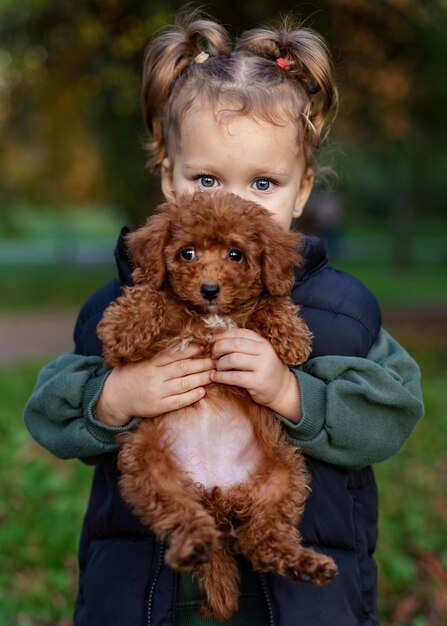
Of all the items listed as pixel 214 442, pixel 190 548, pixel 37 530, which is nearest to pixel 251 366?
pixel 214 442

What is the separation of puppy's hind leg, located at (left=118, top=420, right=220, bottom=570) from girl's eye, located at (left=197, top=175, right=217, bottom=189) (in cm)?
86

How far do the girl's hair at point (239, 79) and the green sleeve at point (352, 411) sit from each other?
0.85 m

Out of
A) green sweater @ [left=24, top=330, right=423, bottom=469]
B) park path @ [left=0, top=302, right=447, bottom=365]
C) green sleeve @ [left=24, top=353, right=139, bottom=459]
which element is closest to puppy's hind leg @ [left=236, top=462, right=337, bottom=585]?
green sweater @ [left=24, top=330, right=423, bottom=469]

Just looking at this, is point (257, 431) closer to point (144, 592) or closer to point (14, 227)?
point (144, 592)

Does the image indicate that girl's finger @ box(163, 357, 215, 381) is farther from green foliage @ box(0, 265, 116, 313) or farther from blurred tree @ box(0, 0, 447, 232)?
green foliage @ box(0, 265, 116, 313)

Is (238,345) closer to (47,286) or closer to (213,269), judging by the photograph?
(213,269)

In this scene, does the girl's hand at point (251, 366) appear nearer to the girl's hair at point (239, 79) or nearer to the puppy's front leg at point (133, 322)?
the puppy's front leg at point (133, 322)

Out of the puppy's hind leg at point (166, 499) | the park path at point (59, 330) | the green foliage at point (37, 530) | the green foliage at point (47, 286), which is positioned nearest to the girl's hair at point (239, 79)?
the puppy's hind leg at point (166, 499)

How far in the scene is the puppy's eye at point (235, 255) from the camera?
8.45 feet

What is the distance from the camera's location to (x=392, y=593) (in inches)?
190

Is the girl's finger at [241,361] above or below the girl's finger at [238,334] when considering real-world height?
below

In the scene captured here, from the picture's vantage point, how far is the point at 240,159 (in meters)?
2.98

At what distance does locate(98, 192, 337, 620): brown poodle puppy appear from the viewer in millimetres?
2484

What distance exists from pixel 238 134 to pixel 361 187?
36.4m
